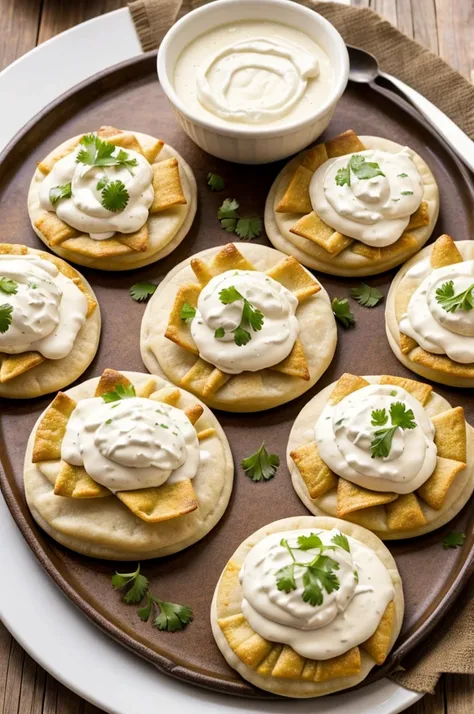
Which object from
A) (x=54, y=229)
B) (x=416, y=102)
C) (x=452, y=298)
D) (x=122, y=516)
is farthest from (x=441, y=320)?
(x=54, y=229)

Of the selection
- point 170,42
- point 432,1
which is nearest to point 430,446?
point 170,42

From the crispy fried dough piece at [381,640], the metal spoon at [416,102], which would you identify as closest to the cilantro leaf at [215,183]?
the metal spoon at [416,102]

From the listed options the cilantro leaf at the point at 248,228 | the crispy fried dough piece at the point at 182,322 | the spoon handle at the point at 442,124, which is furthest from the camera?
the spoon handle at the point at 442,124

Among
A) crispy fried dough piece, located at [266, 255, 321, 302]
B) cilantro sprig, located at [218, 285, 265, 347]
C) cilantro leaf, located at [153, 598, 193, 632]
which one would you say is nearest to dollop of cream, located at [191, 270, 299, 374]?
cilantro sprig, located at [218, 285, 265, 347]

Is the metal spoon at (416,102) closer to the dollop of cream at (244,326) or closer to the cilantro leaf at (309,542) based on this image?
the dollop of cream at (244,326)

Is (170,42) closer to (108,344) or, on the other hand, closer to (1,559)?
(108,344)
